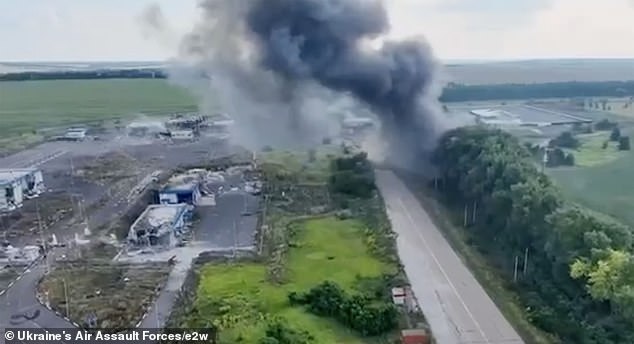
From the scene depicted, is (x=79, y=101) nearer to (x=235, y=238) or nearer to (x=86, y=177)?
(x=86, y=177)

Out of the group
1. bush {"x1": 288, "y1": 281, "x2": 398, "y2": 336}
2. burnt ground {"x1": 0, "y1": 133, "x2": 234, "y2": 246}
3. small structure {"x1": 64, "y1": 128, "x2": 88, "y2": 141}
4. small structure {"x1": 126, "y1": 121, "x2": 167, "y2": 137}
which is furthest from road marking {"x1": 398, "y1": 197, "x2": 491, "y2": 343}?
small structure {"x1": 64, "y1": 128, "x2": 88, "y2": 141}

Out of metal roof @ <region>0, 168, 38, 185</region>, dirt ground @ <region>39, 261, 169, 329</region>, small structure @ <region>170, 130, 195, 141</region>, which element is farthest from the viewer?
small structure @ <region>170, 130, 195, 141</region>

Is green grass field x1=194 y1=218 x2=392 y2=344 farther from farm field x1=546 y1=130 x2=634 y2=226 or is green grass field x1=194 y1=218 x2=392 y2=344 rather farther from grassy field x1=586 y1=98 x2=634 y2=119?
grassy field x1=586 y1=98 x2=634 y2=119

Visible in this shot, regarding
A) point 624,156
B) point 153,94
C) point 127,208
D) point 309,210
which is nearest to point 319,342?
point 309,210

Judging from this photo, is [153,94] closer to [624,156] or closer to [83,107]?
[83,107]

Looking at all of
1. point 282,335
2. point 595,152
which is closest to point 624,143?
A: point 595,152

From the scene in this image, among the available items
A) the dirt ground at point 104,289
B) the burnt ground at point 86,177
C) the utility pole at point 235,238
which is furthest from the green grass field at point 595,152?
the dirt ground at point 104,289
